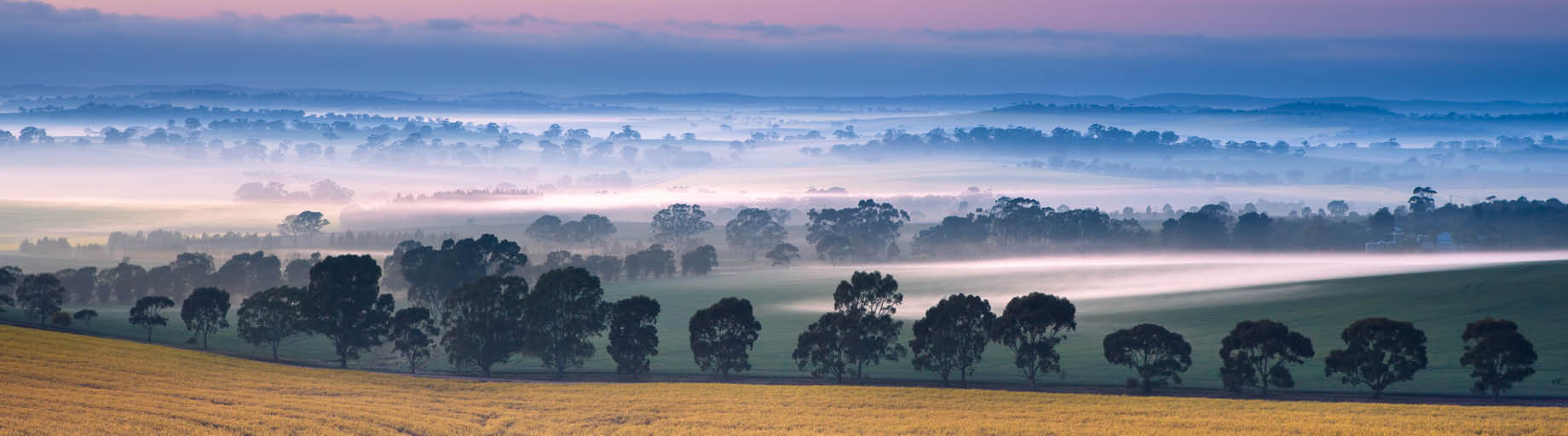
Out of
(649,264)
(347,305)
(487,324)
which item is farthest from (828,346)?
(649,264)

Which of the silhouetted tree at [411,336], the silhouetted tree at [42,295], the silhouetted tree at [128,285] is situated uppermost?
the silhouetted tree at [128,285]

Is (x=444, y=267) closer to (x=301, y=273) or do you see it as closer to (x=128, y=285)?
(x=301, y=273)

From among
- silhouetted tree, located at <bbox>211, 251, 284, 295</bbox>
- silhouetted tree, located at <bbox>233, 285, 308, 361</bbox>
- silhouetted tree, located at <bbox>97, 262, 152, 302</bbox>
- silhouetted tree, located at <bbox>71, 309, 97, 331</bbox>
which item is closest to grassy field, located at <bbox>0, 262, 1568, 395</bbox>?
silhouetted tree, located at <bbox>71, 309, 97, 331</bbox>

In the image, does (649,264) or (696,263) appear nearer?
(649,264)

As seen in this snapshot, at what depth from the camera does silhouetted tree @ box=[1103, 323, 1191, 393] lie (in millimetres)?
69438

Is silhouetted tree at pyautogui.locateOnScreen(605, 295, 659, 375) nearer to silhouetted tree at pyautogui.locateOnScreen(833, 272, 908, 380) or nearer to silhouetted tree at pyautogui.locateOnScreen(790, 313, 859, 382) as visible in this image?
silhouetted tree at pyautogui.locateOnScreen(790, 313, 859, 382)

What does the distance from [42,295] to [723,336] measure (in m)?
57.2

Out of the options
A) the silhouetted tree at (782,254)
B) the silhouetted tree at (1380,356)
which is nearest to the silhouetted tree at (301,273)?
the silhouetted tree at (782,254)

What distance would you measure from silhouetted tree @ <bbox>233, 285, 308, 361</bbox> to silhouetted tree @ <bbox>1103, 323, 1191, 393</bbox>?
178 ft

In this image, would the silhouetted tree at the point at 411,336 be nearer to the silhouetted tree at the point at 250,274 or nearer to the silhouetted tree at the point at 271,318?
the silhouetted tree at the point at 271,318

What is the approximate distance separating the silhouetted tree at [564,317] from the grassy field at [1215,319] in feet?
8.70

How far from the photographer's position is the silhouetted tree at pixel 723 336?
78250 millimetres

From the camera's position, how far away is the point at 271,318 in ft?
292

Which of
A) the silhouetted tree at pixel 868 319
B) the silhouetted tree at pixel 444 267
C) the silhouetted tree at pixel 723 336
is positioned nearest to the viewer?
the silhouetted tree at pixel 868 319
